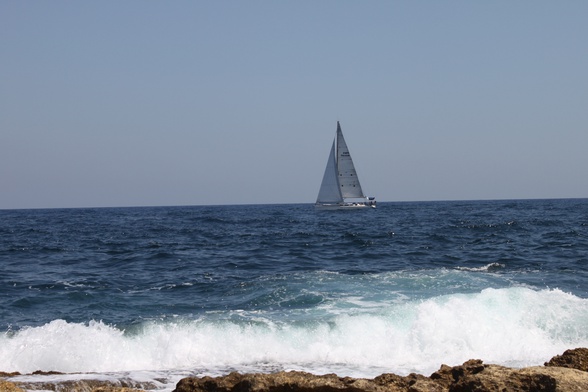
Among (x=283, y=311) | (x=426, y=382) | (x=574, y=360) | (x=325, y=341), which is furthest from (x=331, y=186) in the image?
(x=426, y=382)

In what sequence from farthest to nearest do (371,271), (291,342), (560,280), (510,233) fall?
(510,233)
(371,271)
(560,280)
(291,342)

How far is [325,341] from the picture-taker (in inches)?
440

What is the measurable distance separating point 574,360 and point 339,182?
197 feet

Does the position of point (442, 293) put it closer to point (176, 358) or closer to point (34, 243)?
point (176, 358)

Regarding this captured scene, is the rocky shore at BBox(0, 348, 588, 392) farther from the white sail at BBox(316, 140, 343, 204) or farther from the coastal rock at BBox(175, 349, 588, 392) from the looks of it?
the white sail at BBox(316, 140, 343, 204)

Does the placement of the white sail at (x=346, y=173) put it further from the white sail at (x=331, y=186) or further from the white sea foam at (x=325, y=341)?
the white sea foam at (x=325, y=341)

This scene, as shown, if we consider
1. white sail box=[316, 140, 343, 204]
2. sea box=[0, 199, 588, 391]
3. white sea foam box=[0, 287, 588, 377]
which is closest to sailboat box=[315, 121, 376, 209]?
white sail box=[316, 140, 343, 204]

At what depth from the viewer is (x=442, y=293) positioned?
1521cm

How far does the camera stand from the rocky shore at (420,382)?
575 cm

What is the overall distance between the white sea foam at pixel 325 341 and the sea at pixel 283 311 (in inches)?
1.2

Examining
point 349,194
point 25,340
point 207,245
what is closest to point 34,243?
point 207,245

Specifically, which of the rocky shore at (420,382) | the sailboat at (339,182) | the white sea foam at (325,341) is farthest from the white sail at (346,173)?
the rocky shore at (420,382)

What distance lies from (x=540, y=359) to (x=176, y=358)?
5.82 meters

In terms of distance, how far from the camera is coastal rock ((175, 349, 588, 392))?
5742 mm
